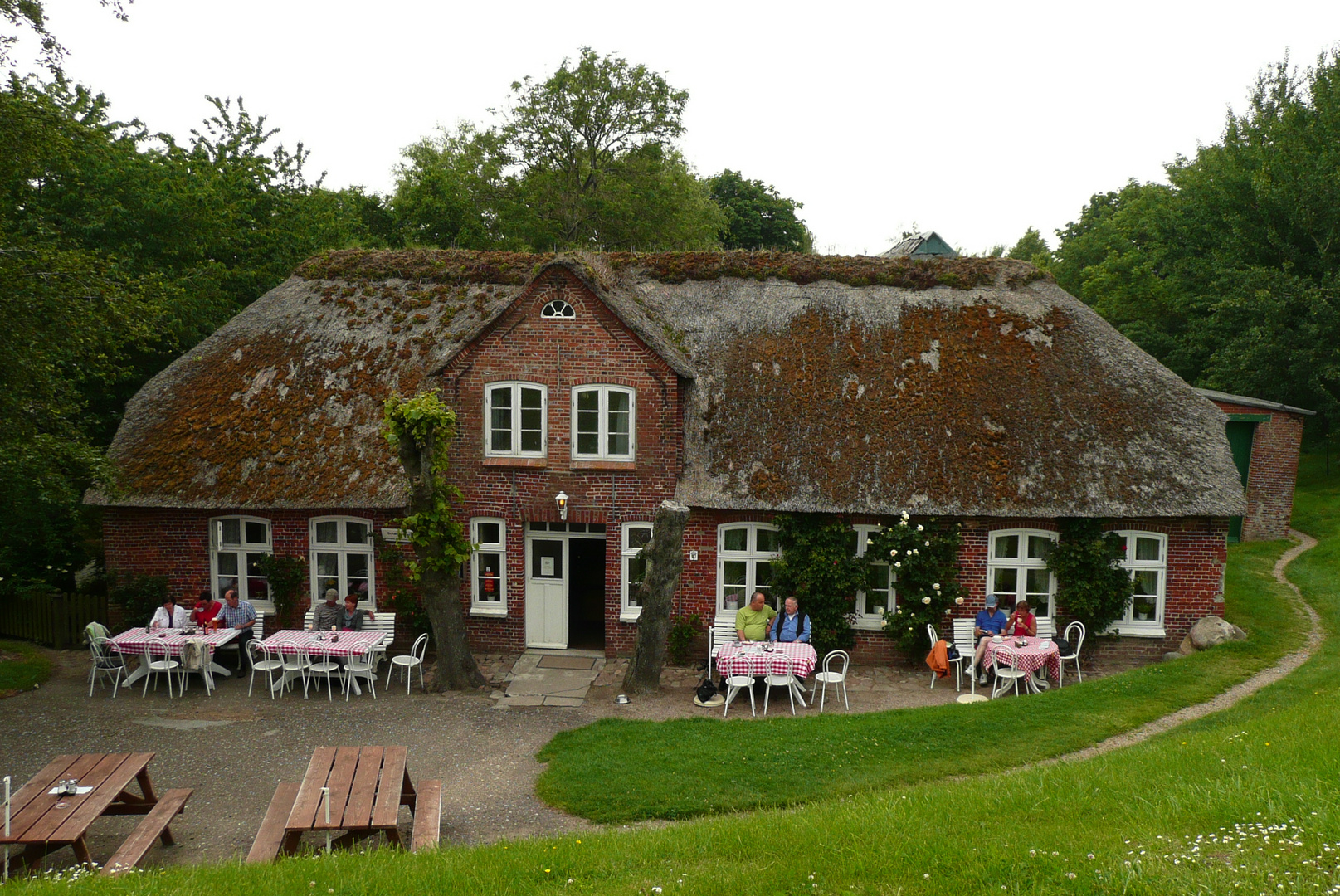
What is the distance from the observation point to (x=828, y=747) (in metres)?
10.9

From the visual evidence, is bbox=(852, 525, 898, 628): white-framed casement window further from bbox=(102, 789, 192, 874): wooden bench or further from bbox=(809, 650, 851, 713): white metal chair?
bbox=(102, 789, 192, 874): wooden bench

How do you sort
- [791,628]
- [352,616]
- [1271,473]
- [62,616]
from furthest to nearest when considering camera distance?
[1271,473] → [62,616] → [352,616] → [791,628]

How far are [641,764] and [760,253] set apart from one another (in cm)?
1153

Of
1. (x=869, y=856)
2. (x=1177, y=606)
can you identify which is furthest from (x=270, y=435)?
(x=1177, y=606)

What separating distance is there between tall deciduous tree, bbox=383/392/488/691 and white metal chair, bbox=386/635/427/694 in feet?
1.34

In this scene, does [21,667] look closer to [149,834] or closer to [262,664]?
[262,664]

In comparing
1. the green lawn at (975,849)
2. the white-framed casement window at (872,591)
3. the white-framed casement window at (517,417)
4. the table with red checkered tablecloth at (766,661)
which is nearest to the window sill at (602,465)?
the white-framed casement window at (517,417)

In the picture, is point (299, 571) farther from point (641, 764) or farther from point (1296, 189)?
point (1296, 189)

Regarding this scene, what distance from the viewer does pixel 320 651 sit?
13859 millimetres

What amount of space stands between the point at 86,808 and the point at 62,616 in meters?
10.4

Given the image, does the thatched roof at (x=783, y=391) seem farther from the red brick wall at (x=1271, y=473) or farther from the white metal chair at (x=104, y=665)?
the red brick wall at (x=1271, y=473)

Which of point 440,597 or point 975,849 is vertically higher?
point 975,849

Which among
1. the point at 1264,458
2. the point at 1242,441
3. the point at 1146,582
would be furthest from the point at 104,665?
the point at 1264,458

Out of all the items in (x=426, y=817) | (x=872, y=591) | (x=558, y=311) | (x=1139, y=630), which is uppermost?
(x=558, y=311)
